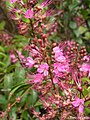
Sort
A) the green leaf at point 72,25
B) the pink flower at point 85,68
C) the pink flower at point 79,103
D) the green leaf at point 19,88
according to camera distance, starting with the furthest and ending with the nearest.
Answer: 1. the green leaf at point 72,25
2. the green leaf at point 19,88
3. the pink flower at point 85,68
4. the pink flower at point 79,103

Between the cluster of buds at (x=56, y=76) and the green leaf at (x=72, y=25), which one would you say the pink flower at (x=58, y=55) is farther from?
the green leaf at (x=72, y=25)

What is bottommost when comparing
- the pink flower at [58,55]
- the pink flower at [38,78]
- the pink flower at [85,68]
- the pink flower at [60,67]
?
the pink flower at [85,68]

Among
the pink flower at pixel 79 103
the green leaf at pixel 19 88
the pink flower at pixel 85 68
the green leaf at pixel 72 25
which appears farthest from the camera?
the green leaf at pixel 72 25

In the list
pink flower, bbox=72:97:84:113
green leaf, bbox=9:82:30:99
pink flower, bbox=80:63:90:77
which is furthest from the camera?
green leaf, bbox=9:82:30:99

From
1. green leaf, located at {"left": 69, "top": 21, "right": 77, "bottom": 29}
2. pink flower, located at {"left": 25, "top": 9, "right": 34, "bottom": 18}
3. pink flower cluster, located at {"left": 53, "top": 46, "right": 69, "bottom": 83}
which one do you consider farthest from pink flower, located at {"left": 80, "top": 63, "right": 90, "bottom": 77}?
green leaf, located at {"left": 69, "top": 21, "right": 77, "bottom": 29}

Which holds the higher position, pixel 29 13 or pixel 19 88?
pixel 29 13

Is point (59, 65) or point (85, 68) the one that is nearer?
point (59, 65)

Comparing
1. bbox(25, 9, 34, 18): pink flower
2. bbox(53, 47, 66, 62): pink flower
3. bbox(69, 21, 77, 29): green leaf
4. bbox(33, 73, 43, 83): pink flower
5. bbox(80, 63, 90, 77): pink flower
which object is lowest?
bbox(80, 63, 90, 77): pink flower

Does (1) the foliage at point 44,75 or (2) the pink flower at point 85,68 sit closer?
(1) the foliage at point 44,75

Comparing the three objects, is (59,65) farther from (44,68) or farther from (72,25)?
(72,25)

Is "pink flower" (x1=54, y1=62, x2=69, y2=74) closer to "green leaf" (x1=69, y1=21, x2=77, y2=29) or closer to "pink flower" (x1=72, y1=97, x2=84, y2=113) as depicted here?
"pink flower" (x1=72, y1=97, x2=84, y2=113)

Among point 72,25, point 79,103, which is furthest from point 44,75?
point 72,25

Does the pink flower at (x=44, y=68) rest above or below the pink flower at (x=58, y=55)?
below

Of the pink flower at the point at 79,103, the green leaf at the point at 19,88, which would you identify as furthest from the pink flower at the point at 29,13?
the green leaf at the point at 19,88
